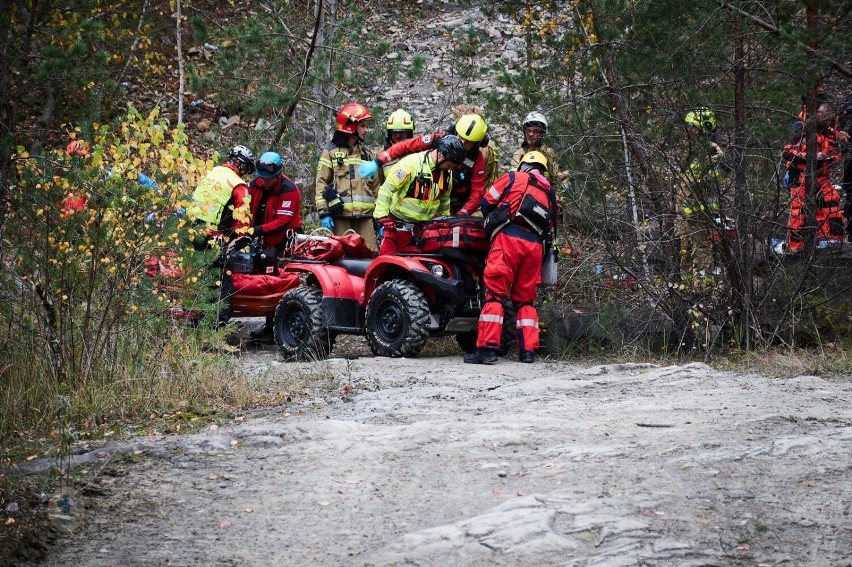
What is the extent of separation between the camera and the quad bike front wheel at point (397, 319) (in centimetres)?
1023

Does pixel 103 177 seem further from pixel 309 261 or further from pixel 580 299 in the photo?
pixel 580 299

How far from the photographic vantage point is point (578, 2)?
12117 mm

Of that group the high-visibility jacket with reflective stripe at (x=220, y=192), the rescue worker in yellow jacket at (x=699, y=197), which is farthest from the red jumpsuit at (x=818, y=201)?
the high-visibility jacket with reflective stripe at (x=220, y=192)

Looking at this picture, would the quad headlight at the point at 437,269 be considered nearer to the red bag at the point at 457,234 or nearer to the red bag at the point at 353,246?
the red bag at the point at 457,234

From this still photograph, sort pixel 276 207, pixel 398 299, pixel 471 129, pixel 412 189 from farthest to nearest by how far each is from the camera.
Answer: pixel 276 207
pixel 412 189
pixel 471 129
pixel 398 299

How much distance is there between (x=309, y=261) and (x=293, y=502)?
6.27 meters

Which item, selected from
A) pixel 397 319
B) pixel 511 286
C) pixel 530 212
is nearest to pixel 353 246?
pixel 397 319

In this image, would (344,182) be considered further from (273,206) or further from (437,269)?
(437,269)

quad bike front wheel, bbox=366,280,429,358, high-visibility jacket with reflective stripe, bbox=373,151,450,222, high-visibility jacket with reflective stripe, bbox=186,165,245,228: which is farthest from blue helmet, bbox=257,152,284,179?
quad bike front wheel, bbox=366,280,429,358

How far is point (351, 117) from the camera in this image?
12.7 meters

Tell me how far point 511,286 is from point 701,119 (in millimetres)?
2240

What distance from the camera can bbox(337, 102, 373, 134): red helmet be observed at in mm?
12672

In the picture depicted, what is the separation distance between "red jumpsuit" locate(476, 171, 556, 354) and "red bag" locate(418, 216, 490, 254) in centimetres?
33

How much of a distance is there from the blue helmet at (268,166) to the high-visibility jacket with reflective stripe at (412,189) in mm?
1957
